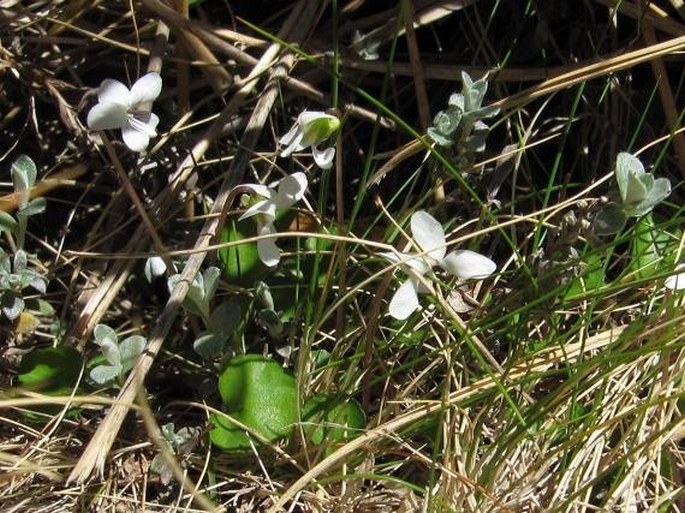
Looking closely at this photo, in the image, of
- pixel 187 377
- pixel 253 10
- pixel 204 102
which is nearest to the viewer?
pixel 187 377

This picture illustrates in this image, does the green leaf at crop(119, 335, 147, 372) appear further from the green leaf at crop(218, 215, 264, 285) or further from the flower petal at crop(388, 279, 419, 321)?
the flower petal at crop(388, 279, 419, 321)

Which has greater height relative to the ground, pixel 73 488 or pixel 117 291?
pixel 117 291

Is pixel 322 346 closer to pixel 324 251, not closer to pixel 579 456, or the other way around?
pixel 324 251

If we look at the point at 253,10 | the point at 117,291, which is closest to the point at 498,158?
the point at 253,10

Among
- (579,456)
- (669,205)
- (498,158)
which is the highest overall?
(498,158)

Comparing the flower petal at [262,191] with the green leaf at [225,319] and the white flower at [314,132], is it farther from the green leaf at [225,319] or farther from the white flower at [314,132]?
the green leaf at [225,319]

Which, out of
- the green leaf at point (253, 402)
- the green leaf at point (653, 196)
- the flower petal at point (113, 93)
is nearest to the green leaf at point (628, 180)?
the green leaf at point (653, 196)
